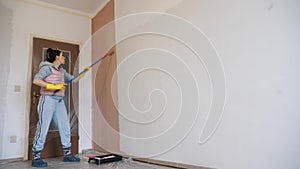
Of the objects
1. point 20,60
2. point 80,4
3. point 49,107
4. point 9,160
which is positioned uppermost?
point 80,4

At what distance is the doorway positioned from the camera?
297 cm

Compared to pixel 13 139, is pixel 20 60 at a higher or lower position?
higher

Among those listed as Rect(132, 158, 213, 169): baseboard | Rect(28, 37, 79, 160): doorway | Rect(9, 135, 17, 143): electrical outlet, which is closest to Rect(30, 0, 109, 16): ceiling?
Rect(28, 37, 79, 160): doorway

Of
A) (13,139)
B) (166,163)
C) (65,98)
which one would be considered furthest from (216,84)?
(13,139)

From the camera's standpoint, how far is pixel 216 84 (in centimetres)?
152

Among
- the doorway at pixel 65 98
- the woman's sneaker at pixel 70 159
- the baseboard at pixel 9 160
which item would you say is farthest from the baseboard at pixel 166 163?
the baseboard at pixel 9 160

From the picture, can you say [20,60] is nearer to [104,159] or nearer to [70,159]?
[70,159]

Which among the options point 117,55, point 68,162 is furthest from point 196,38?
point 68,162

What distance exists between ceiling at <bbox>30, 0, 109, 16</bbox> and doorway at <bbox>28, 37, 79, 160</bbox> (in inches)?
23.1

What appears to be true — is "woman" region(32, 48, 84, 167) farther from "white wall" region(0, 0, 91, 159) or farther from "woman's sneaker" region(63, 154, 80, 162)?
"white wall" region(0, 0, 91, 159)

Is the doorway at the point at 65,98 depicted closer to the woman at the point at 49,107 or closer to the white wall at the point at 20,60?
the white wall at the point at 20,60

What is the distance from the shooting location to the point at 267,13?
1.23 metres

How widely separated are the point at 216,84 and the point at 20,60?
107 inches

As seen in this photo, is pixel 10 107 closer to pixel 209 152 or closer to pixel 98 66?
pixel 98 66
